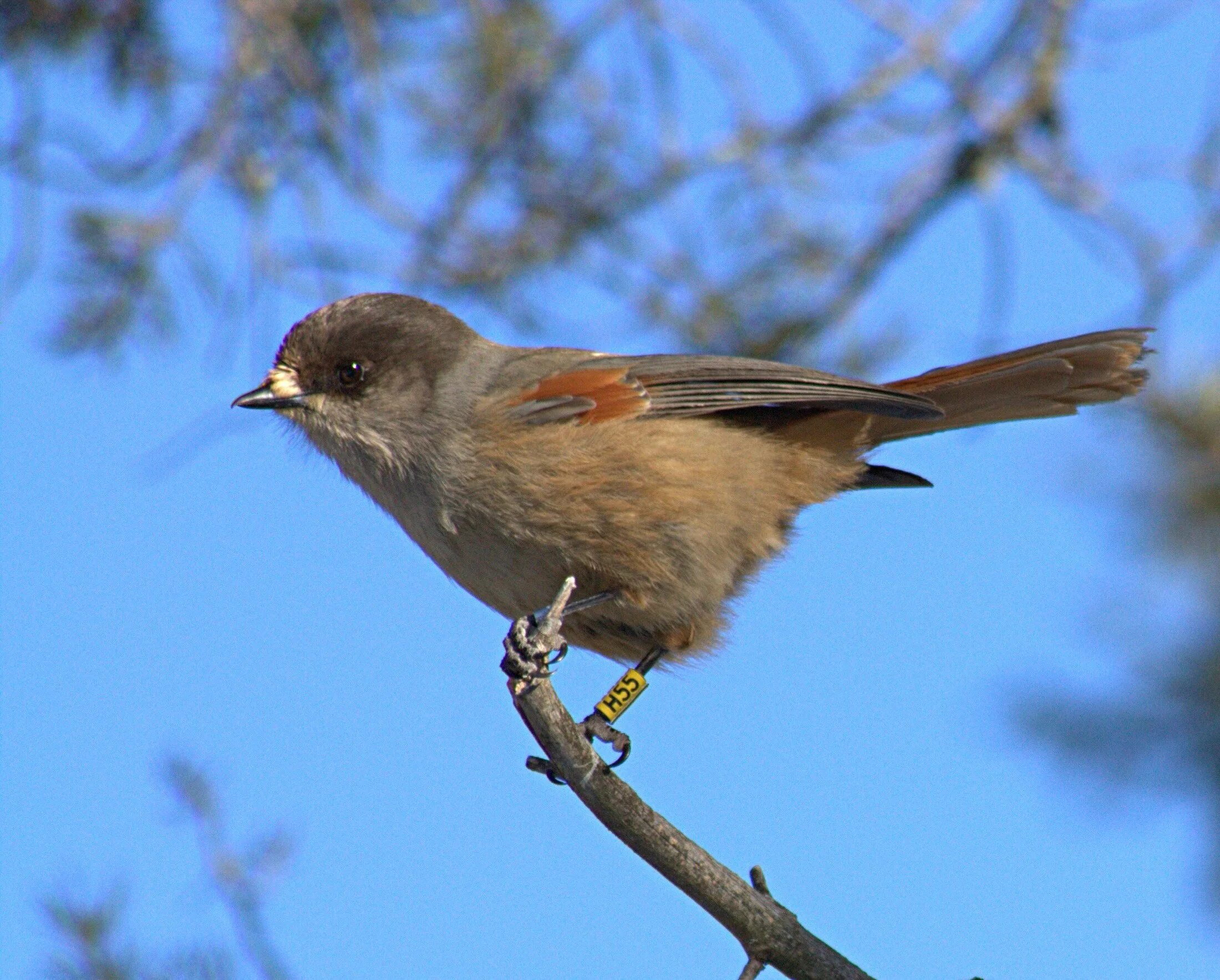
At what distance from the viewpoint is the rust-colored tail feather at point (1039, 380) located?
377 centimetres

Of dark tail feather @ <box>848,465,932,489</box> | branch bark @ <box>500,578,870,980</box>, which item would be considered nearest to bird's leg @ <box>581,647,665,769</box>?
branch bark @ <box>500,578,870,980</box>

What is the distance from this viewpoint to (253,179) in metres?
5.05

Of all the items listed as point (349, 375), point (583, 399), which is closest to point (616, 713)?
point (583, 399)

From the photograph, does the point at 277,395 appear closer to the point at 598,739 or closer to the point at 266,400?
the point at 266,400

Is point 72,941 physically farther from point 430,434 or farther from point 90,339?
point 90,339

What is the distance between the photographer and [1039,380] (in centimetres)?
381

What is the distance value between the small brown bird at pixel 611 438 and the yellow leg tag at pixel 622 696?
0.18 m

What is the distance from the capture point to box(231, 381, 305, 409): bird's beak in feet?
12.2

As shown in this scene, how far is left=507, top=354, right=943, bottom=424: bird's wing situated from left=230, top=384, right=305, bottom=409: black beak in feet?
1.96

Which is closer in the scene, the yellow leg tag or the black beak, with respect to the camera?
the yellow leg tag

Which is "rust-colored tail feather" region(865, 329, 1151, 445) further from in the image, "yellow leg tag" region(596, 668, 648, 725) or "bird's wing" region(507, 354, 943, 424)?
"yellow leg tag" region(596, 668, 648, 725)

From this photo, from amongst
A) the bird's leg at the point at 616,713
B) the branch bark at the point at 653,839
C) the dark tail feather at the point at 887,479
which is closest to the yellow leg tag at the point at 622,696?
the bird's leg at the point at 616,713

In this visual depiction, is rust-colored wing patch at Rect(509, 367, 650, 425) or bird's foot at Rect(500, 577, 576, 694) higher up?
rust-colored wing patch at Rect(509, 367, 650, 425)

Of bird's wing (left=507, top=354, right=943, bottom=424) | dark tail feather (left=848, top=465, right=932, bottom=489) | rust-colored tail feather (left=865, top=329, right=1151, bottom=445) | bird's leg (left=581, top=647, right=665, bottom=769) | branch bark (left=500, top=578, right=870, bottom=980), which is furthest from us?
dark tail feather (left=848, top=465, right=932, bottom=489)
